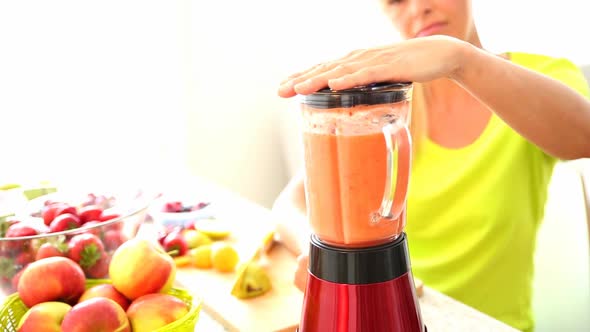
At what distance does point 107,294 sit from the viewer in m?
0.82

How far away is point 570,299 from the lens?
1.34 metres

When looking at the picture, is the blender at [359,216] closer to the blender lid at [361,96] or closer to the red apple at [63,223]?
the blender lid at [361,96]

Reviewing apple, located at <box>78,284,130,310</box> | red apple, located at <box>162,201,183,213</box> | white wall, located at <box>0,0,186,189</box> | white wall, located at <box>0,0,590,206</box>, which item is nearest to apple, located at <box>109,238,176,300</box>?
apple, located at <box>78,284,130,310</box>

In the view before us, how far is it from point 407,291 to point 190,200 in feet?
2.58

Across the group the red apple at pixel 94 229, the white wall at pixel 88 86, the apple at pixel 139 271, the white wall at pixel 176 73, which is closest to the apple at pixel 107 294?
the apple at pixel 139 271

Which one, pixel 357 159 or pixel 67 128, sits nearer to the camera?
pixel 357 159

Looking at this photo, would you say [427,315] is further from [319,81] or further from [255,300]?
[319,81]

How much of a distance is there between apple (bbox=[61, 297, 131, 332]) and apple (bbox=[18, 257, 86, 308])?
0.08m

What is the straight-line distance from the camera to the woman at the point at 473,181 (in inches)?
46.4

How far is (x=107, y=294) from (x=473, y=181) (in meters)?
0.80

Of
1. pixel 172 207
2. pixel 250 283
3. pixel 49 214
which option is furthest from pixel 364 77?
pixel 172 207

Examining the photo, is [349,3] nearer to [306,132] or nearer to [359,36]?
[359,36]

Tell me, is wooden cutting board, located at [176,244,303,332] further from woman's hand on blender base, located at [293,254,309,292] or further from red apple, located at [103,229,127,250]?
red apple, located at [103,229,127,250]

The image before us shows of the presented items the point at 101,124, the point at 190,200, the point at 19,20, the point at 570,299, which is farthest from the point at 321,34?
the point at 570,299
